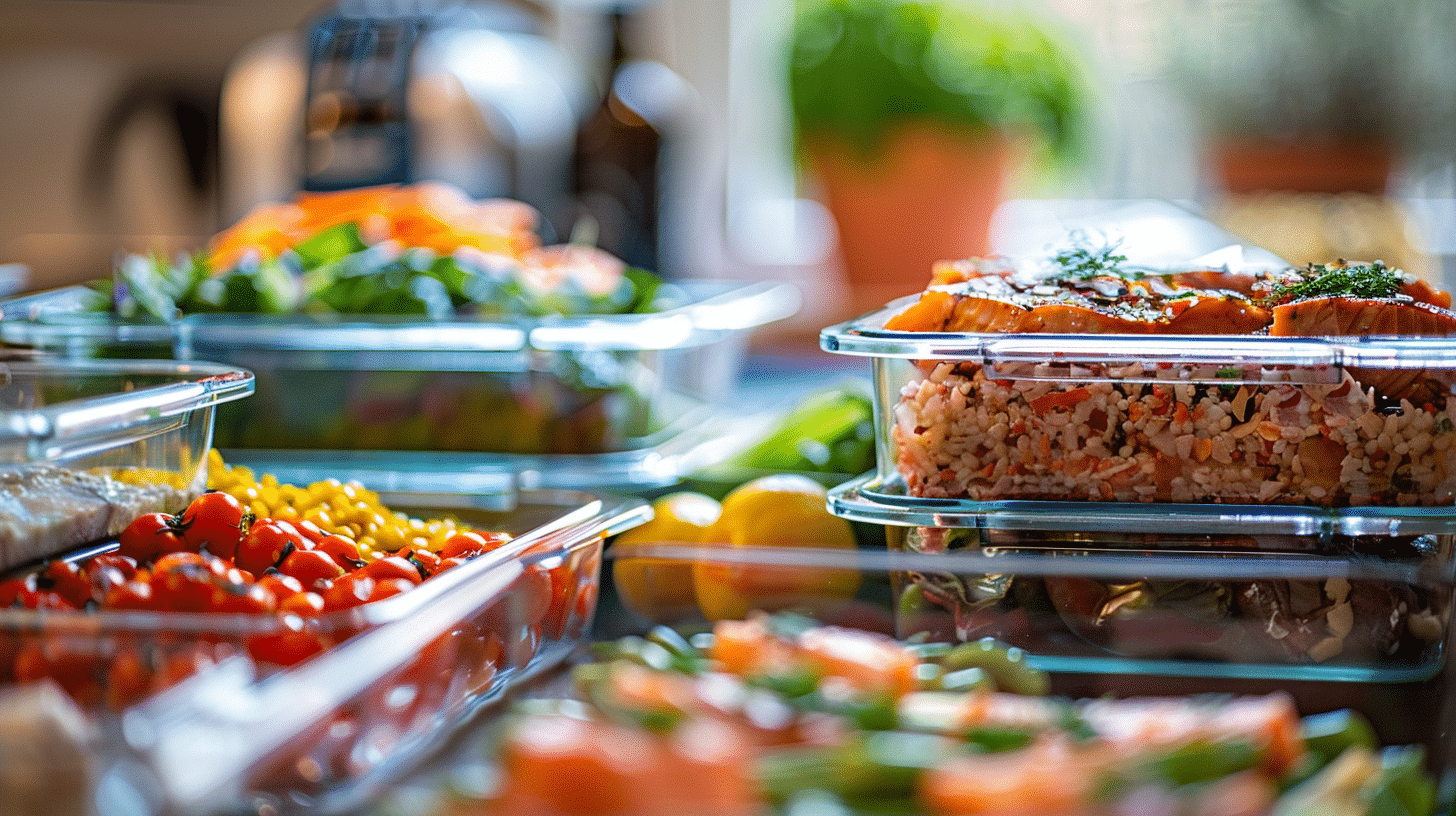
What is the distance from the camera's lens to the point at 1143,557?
0.74 meters

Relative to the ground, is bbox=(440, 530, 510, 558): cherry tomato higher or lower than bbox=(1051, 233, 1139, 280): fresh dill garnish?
lower

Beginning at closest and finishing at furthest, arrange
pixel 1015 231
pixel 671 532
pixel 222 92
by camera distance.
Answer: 1. pixel 671 532
2. pixel 222 92
3. pixel 1015 231

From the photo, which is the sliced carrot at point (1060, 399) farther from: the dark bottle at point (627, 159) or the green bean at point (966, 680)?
the dark bottle at point (627, 159)

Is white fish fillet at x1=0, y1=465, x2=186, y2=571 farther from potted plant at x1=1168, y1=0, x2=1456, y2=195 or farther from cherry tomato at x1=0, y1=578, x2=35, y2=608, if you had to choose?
potted plant at x1=1168, y1=0, x2=1456, y2=195

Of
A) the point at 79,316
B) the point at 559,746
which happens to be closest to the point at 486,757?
the point at 559,746

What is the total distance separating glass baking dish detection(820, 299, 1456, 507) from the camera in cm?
73

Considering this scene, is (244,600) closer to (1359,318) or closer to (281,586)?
(281,586)

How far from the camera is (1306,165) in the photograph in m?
2.21

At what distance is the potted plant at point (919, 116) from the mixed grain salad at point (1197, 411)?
891 millimetres

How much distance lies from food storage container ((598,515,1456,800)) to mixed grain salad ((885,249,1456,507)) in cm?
8

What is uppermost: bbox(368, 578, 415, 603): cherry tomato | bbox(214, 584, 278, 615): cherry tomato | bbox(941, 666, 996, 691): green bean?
bbox(214, 584, 278, 615): cherry tomato

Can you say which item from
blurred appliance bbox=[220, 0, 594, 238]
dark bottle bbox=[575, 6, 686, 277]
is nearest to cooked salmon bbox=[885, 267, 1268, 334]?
blurred appliance bbox=[220, 0, 594, 238]

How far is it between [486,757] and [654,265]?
151 centimetres

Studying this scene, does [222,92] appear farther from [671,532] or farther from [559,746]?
[559,746]
